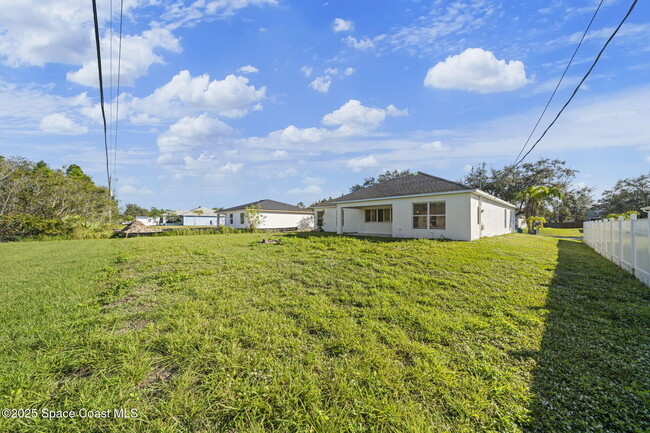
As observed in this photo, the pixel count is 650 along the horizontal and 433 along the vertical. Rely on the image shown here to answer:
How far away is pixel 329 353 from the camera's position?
2.93m

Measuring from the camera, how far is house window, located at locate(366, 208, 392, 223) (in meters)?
16.4

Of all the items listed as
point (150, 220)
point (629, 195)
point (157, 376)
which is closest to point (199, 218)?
point (150, 220)

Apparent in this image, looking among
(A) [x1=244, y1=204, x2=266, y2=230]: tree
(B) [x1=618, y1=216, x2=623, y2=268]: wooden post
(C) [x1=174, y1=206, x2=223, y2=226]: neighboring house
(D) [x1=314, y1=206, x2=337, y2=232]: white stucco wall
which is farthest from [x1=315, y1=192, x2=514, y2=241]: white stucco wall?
(C) [x1=174, y1=206, x2=223, y2=226]: neighboring house

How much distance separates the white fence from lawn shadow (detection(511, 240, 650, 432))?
1365mm

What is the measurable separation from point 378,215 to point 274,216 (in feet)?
46.1

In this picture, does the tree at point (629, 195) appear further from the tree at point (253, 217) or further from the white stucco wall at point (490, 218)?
the tree at point (253, 217)

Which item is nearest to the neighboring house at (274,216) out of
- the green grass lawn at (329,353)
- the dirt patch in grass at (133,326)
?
the green grass lawn at (329,353)

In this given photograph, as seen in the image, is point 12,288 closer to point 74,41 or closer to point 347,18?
point 74,41

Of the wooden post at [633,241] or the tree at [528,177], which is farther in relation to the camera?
the tree at [528,177]

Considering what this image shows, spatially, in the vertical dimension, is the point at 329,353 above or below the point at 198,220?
below

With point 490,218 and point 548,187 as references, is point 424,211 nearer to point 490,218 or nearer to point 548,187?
point 490,218

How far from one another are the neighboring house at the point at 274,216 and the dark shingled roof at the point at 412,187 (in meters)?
11.3

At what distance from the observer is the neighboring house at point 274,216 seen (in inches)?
1067

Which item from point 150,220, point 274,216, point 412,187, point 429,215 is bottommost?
point 429,215
